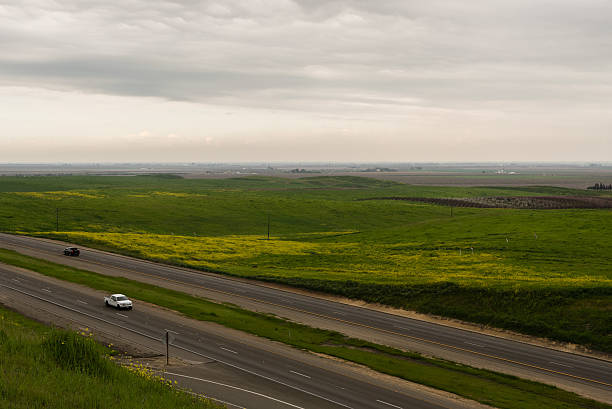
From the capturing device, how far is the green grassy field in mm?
59812

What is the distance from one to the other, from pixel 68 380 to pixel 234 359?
852 inches

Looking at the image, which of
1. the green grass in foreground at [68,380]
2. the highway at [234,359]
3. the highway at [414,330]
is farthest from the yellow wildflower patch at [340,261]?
the green grass in foreground at [68,380]

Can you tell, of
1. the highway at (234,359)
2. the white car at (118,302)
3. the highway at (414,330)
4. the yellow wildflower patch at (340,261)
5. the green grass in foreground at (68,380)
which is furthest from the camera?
the yellow wildflower patch at (340,261)

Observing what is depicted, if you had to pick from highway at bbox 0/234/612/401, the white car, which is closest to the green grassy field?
highway at bbox 0/234/612/401

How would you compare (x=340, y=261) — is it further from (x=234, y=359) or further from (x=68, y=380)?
(x=68, y=380)

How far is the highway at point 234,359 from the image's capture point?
35025 millimetres

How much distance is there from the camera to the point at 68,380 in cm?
2222

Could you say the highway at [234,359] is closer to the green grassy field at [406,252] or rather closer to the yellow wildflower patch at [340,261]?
the green grassy field at [406,252]

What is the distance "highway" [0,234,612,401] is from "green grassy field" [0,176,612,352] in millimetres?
3926

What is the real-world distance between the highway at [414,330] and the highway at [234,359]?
43.9 ft

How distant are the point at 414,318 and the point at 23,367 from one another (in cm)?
4836

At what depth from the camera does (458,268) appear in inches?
3317

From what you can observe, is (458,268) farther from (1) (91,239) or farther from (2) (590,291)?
(1) (91,239)

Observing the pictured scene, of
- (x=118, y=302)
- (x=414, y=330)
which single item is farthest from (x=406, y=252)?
(x=118, y=302)
